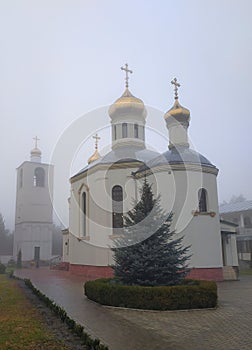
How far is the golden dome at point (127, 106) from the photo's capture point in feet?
80.3

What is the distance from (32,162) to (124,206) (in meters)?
21.0

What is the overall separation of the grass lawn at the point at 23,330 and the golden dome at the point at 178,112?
14086 mm

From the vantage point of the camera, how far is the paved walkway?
6523 mm

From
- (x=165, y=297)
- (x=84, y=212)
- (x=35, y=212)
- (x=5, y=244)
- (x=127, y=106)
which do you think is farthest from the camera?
(x=5, y=244)

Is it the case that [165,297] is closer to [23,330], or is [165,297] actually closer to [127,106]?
[23,330]

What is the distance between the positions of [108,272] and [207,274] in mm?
5584

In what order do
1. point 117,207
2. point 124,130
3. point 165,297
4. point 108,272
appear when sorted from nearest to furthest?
point 165,297 → point 108,272 → point 117,207 → point 124,130

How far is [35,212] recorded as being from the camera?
3847 centimetres

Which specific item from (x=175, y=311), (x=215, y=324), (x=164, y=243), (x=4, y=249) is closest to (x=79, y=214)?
(x=164, y=243)

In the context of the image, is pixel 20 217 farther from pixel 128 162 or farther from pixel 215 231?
pixel 215 231

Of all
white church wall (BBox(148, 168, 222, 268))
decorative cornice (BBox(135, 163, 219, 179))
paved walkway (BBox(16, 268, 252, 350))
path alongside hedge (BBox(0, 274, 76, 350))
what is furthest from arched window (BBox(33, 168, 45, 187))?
paved walkway (BBox(16, 268, 252, 350))

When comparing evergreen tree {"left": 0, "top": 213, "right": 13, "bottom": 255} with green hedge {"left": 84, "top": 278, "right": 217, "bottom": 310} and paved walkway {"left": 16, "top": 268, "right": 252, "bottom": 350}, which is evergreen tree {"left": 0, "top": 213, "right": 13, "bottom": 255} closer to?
paved walkway {"left": 16, "top": 268, "right": 252, "bottom": 350}

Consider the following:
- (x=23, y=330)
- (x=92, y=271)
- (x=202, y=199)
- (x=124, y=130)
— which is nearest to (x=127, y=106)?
(x=124, y=130)

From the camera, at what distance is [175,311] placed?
955cm
